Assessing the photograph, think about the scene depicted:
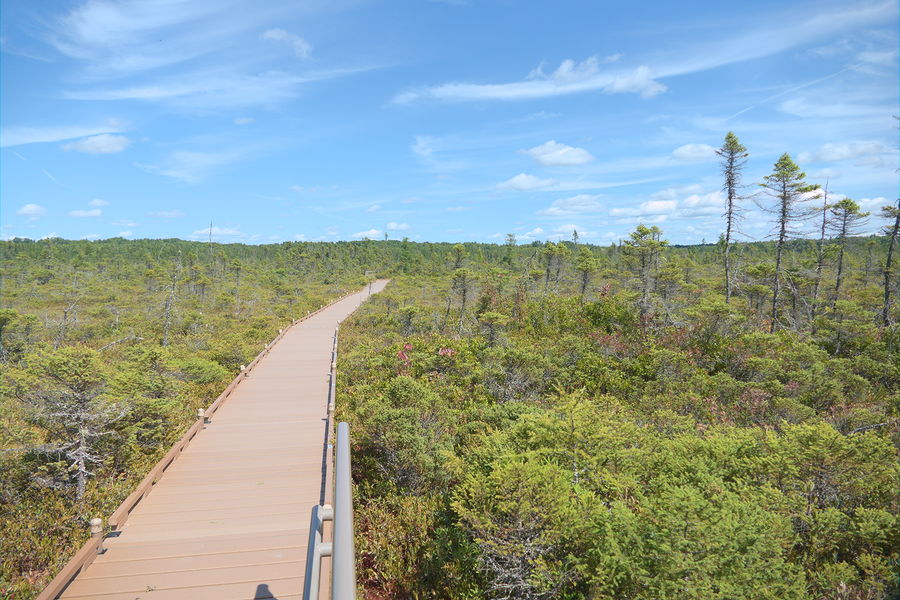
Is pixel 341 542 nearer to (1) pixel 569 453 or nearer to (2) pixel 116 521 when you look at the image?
(1) pixel 569 453

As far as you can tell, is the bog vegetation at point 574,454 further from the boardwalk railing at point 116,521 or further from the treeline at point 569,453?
the boardwalk railing at point 116,521

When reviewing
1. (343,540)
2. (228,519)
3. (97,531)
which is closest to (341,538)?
(343,540)

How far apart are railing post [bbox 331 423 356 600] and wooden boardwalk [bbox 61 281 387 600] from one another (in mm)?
3728

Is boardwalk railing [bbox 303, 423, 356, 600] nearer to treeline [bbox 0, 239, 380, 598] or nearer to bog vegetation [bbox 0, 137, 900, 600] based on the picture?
bog vegetation [bbox 0, 137, 900, 600]

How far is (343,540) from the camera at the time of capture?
1.39 m

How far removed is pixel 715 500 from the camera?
4.50 meters

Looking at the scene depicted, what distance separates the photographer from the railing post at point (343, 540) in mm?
1162

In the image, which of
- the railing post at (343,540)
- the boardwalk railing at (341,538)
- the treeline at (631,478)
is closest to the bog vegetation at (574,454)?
the treeline at (631,478)

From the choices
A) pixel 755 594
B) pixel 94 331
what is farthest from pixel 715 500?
pixel 94 331

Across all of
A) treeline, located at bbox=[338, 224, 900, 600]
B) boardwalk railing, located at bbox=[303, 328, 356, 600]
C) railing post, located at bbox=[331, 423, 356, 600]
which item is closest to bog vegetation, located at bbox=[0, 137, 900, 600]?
treeline, located at bbox=[338, 224, 900, 600]

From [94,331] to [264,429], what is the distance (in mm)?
21617

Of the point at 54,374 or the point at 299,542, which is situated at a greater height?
the point at 54,374

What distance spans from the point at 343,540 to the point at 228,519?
18.5 feet

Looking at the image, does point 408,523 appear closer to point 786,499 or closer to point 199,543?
point 199,543
